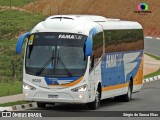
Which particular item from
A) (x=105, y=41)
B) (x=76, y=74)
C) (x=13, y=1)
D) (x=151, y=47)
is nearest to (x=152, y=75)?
(x=105, y=41)

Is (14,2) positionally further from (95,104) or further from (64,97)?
(64,97)

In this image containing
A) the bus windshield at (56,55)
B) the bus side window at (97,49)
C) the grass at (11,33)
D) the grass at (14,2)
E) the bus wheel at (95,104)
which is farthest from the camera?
the grass at (14,2)

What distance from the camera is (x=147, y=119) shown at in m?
18.2

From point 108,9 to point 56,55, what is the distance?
201 feet

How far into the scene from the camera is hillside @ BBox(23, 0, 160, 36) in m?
76.4

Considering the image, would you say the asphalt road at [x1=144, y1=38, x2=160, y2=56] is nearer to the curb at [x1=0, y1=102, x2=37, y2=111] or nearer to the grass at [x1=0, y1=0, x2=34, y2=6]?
the grass at [x1=0, y1=0, x2=34, y2=6]

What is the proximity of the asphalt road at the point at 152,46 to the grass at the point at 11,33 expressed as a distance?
12074mm

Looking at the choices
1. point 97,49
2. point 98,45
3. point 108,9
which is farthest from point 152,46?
point 97,49

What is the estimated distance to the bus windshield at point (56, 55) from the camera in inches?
802

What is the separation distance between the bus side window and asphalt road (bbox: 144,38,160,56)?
3523 cm

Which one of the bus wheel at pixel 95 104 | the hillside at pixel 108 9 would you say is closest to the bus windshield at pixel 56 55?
the bus wheel at pixel 95 104

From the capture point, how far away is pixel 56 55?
20531 mm

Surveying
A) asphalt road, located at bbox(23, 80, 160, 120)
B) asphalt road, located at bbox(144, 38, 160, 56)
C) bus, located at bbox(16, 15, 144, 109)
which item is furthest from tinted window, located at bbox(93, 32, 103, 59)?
asphalt road, located at bbox(144, 38, 160, 56)

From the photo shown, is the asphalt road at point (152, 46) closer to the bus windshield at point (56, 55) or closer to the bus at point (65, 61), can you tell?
the bus at point (65, 61)
